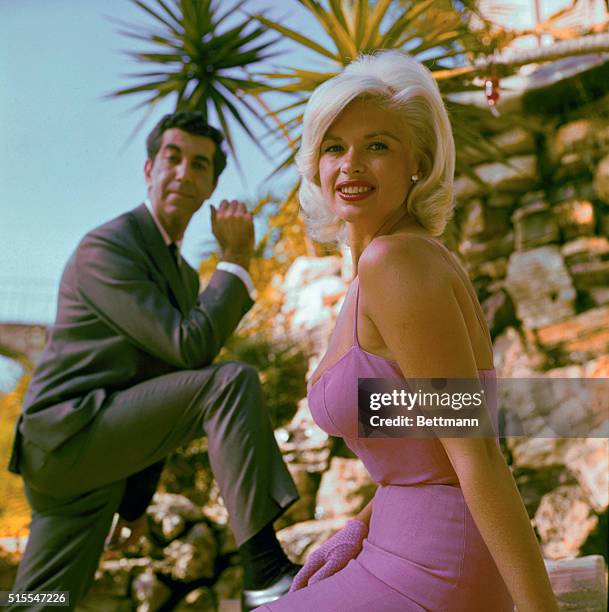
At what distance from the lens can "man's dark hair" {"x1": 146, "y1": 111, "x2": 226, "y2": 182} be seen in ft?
6.33

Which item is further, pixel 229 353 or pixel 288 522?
pixel 229 353

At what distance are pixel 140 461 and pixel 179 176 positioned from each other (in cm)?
71

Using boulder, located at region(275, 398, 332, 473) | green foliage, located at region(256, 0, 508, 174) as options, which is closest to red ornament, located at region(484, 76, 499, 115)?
green foliage, located at region(256, 0, 508, 174)

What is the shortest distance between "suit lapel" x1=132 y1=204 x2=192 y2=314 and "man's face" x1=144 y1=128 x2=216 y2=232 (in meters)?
0.05

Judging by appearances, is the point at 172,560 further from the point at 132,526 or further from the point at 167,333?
the point at 167,333

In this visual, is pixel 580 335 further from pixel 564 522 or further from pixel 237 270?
pixel 237 270

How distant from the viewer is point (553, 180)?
16.8 ft

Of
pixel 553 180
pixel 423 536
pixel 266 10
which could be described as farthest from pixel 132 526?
pixel 553 180

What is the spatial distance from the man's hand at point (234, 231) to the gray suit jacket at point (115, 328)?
0.06 meters

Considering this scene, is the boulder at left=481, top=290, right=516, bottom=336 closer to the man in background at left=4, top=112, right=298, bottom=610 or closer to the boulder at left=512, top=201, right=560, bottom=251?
the boulder at left=512, top=201, right=560, bottom=251

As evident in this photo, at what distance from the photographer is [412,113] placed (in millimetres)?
970

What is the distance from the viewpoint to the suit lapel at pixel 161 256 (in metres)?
1.81

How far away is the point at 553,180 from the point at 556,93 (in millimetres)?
606

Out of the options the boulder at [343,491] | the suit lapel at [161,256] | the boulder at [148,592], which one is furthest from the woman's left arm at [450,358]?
the boulder at [343,491]
